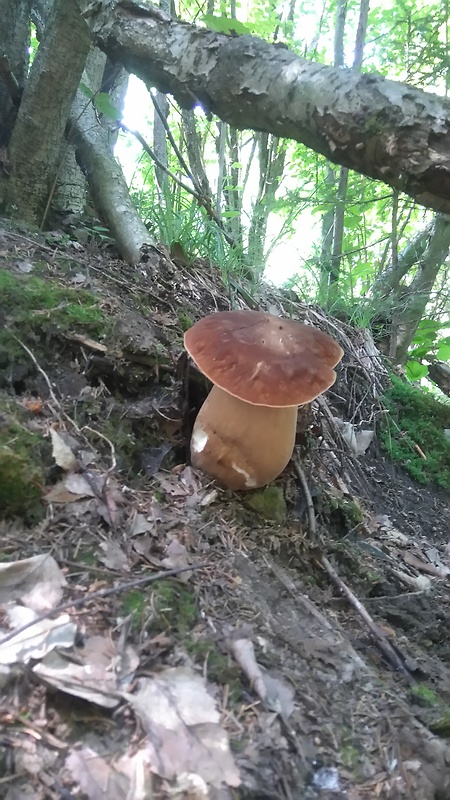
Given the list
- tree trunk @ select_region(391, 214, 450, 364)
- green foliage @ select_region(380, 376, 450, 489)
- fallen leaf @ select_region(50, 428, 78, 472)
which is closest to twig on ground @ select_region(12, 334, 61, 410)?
fallen leaf @ select_region(50, 428, 78, 472)

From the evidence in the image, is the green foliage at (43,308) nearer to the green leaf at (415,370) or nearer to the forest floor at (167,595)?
the forest floor at (167,595)

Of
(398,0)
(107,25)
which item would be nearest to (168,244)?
(107,25)

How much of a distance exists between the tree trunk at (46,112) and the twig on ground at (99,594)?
9.56 feet

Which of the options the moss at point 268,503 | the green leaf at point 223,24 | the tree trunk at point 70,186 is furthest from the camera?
the tree trunk at point 70,186

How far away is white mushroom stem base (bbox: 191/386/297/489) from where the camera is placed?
2.56m

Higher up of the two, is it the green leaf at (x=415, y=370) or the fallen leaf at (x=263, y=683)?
the green leaf at (x=415, y=370)

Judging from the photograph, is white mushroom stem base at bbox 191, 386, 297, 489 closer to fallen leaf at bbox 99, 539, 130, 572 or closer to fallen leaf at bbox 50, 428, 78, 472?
fallen leaf at bbox 50, 428, 78, 472

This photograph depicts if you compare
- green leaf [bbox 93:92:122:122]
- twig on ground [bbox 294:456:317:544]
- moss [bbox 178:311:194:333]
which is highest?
green leaf [bbox 93:92:122:122]

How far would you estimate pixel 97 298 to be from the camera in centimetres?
299

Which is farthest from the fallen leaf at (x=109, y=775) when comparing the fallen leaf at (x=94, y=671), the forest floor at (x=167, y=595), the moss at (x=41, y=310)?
the moss at (x=41, y=310)

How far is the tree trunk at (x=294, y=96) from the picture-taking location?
192 cm

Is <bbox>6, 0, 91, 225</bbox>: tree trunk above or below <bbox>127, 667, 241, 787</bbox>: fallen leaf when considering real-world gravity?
above

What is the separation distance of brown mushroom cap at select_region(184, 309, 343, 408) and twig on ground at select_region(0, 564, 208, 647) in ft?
2.61

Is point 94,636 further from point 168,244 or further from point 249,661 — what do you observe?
point 168,244
